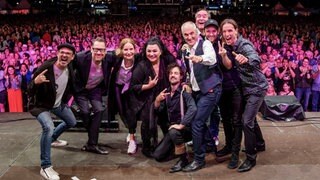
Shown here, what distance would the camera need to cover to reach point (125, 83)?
20.9ft

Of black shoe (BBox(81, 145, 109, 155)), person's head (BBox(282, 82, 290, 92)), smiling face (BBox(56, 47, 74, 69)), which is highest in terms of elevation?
smiling face (BBox(56, 47, 74, 69))

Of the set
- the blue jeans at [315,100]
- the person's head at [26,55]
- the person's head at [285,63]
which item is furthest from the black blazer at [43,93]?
the blue jeans at [315,100]

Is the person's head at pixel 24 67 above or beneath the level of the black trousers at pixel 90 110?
above

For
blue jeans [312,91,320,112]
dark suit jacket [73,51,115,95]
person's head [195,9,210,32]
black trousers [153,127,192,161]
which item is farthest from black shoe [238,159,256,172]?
blue jeans [312,91,320,112]

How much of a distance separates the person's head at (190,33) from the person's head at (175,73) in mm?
428

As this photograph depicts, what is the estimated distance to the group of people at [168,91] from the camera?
5.46 m

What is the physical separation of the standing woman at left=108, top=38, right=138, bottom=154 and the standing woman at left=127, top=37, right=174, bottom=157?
0.14 metres

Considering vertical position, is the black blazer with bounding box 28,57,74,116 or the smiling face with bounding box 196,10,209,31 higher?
the smiling face with bounding box 196,10,209,31

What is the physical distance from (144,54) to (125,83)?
1.66 feet

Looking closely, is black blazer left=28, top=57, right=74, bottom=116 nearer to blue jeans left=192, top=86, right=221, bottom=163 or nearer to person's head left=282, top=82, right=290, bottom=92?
blue jeans left=192, top=86, right=221, bottom=163

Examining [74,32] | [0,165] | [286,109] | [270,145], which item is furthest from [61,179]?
[74,32]

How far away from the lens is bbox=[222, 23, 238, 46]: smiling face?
538cm

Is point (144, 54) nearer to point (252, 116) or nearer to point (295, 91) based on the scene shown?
point (252, 116)

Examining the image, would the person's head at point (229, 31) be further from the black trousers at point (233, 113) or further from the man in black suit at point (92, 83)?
the man in black suit at point (92, 83)
